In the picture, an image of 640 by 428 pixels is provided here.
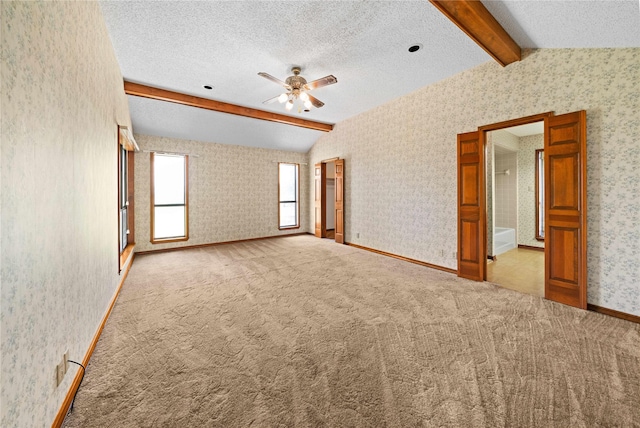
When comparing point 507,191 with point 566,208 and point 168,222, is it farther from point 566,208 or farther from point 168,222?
point 168,222

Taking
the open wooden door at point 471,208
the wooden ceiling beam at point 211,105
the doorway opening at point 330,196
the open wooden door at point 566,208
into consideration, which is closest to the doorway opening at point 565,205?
the open wooden door at point 566,208

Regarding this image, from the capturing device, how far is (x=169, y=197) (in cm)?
590

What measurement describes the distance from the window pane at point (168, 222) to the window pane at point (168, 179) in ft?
0.61

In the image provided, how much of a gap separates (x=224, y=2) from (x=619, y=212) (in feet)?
14.3

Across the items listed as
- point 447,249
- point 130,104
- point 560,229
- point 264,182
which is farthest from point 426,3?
point 264,182

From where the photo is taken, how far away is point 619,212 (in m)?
2.58

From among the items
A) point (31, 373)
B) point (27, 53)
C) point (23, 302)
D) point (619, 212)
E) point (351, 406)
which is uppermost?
point (27, 53)

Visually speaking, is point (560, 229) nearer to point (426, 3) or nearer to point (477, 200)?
point (477, 200)

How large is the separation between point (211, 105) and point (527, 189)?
7.14m

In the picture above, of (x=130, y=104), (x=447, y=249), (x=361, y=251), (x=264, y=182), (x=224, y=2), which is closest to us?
(x=224, y=2)

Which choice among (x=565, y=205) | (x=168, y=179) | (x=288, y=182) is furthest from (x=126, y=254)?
(x=565, y=205)

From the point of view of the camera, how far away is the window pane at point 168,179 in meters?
5.73

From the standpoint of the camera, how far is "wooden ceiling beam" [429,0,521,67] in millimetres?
2254

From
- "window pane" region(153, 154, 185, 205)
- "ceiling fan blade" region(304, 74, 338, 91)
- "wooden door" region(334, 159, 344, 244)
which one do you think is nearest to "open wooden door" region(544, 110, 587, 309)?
"ceiling fan blade" region(304, 74, 338, 91)
